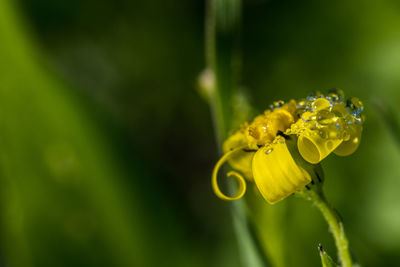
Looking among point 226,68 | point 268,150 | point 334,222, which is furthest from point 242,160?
point 226,68

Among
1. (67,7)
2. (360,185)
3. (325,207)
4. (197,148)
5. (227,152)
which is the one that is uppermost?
(67,7)

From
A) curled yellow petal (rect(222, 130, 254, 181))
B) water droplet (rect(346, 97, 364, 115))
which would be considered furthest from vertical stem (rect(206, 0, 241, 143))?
water droplet (rect(346, 97, 364, 115))

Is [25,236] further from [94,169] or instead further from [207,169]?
[207,169]

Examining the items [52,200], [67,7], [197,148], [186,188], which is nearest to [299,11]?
[197,148]

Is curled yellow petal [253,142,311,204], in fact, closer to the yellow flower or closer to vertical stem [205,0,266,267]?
the yellow flower

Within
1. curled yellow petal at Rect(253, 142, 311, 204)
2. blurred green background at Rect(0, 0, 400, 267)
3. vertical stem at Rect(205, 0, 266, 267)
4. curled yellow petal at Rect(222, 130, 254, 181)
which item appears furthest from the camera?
blurred green background at Rect(0, 0, 400, 267)
